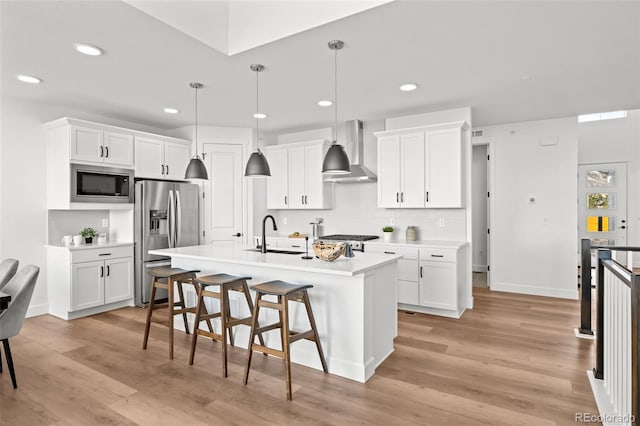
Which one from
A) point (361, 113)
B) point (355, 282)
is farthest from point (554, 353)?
point (361, 113)

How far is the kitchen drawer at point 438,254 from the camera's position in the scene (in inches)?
169

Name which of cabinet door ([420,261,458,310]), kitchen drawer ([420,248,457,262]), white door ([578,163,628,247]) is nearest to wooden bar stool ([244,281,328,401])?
cabinet door ([420,261,458,310])

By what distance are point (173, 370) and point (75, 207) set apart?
2.67 metres

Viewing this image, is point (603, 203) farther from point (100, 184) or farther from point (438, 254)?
point (100, 184)

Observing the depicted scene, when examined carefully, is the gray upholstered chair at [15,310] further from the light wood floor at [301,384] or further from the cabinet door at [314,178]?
the cabinet door at [314,178]

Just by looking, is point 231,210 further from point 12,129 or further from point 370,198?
point 12,129

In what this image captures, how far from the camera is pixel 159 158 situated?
5328 mm

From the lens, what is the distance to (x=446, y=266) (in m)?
4.33

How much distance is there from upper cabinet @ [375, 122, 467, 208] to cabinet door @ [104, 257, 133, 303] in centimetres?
350

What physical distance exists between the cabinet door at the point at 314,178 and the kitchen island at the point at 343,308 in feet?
7.73

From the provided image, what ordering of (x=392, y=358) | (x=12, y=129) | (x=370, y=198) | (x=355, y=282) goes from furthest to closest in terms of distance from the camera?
(x=370, y=198), (x=12, y=129), (x=392, y=358), (x=355, y=282)

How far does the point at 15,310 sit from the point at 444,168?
4.39 metres

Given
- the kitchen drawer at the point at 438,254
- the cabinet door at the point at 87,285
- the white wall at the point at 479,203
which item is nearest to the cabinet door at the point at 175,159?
the cabinet door at the point at 87,285

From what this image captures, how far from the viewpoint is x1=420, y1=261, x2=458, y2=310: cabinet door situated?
14.0ft
